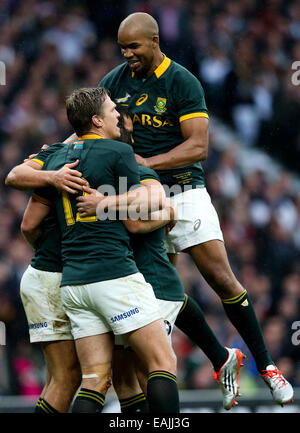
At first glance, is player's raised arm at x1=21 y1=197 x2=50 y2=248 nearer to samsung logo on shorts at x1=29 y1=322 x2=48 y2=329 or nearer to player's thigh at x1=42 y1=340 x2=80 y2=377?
samsung logo on shorts at x1=29 y1=322 x2=48 y2=329

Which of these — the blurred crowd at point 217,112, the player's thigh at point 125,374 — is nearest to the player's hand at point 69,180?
the player's thigh at point 125,374

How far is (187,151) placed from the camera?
4.70m

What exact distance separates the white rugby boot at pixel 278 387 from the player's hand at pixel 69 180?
206cm

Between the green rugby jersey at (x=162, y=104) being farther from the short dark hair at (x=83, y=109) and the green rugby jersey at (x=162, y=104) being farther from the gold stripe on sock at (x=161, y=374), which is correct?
the gold stripe on sock at (x=161, y=374)

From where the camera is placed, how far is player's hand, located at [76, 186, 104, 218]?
3.67 m

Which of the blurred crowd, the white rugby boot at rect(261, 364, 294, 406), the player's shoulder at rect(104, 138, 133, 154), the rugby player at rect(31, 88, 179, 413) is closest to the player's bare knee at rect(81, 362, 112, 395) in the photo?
the rugby player at rect(31, 88, 179, 413)

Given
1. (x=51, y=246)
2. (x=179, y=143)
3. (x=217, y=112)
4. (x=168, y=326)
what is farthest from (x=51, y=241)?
(x=217, y=112)

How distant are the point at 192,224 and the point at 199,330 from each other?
0.73 metres

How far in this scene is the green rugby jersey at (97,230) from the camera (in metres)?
3.66

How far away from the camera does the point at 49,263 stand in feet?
→ 13.4

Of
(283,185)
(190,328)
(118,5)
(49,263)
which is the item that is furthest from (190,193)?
(118,5)

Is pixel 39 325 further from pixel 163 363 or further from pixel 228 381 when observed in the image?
pixel 228 381

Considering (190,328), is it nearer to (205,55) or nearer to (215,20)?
(205,55)

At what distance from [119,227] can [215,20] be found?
7.67 metres
